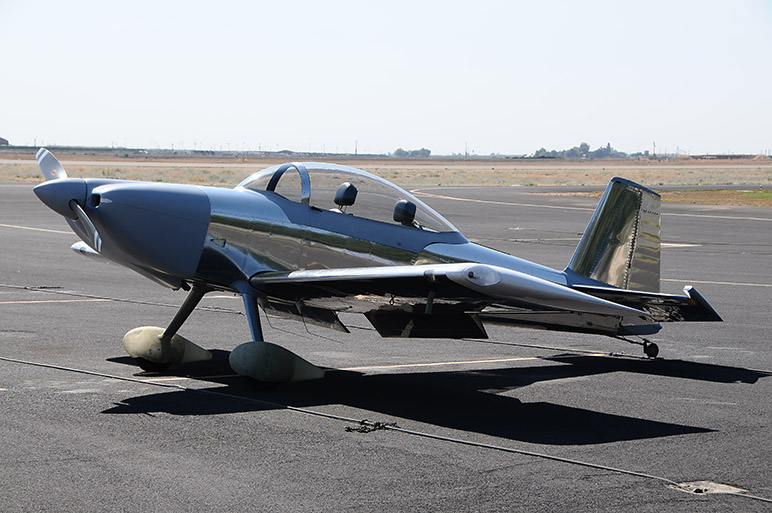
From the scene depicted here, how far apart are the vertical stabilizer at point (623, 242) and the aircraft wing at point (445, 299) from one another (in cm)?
65

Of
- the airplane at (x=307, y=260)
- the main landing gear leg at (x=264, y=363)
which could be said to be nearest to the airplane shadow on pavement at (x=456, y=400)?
the main landing gear leg at (x=264, y=363)

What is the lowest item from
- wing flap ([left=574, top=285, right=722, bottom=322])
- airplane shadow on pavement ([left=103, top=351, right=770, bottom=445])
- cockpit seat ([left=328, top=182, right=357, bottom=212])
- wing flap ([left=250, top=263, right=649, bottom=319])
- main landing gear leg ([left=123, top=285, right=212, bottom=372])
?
airplane shadow on pavement ([left=103, top=351, right=770, bottom=445])

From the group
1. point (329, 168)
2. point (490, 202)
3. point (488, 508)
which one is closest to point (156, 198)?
point (329, 168)

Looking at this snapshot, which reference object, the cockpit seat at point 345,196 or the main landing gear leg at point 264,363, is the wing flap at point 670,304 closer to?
the cockpit seat at point 345,196

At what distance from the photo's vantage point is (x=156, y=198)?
891 centimetres

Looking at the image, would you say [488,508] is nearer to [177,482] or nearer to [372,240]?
[177,482]

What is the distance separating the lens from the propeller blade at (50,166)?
32.6ft

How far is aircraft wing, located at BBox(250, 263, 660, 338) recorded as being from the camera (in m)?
7.62

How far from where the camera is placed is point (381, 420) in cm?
796

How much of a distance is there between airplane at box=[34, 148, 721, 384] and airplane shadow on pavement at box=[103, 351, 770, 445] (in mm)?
318

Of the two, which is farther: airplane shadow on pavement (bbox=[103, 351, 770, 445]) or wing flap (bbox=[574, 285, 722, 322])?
wing flap (bbox=[574, 285, 722, 322])

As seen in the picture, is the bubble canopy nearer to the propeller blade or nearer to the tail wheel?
the propeller blade

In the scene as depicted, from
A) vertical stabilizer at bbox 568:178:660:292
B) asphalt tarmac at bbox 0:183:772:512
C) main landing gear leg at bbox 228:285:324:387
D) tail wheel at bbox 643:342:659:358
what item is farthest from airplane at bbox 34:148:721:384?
tail wheel at bbox 643:342:659:358

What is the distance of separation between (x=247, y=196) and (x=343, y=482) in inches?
157
